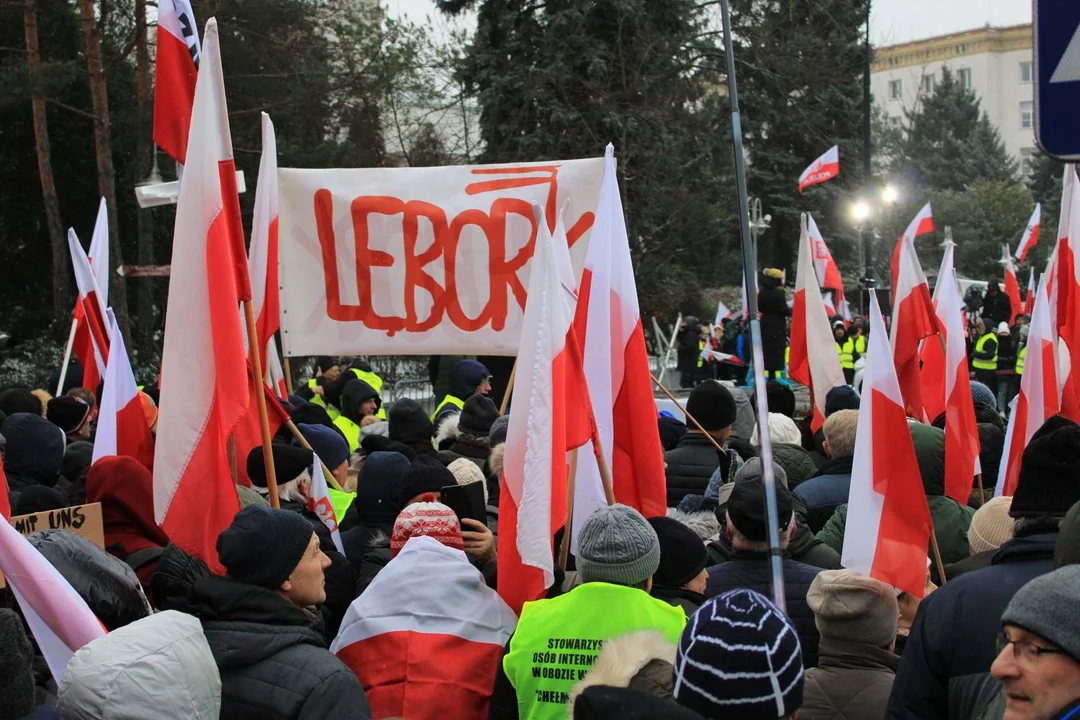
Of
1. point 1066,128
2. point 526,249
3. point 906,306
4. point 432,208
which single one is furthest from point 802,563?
point 906,306

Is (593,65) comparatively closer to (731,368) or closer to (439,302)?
(731,368)

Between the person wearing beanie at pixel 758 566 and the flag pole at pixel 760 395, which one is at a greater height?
the flag pole at pixel 760 395

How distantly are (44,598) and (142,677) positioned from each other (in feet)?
2.55

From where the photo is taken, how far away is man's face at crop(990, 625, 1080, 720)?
7.63 ft

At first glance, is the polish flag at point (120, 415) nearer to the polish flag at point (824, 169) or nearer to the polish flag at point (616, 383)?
the polish flag at point (616, 383)

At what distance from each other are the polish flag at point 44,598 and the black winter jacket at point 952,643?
210 centimetres

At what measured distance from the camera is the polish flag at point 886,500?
4.46 m

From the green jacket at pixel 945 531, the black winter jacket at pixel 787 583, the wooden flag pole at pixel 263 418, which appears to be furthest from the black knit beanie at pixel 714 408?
the wooden flag pole at pixel 263 418

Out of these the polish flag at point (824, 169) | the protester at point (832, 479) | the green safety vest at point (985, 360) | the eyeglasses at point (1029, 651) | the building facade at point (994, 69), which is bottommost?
the green safety vest at point (985, 360)

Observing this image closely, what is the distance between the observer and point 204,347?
4.78 metres

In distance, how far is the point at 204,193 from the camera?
4.93 m

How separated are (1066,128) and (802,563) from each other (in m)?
1.83

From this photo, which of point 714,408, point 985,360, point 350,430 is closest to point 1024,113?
point 985,360

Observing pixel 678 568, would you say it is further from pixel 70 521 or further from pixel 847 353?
pixel 847 353
